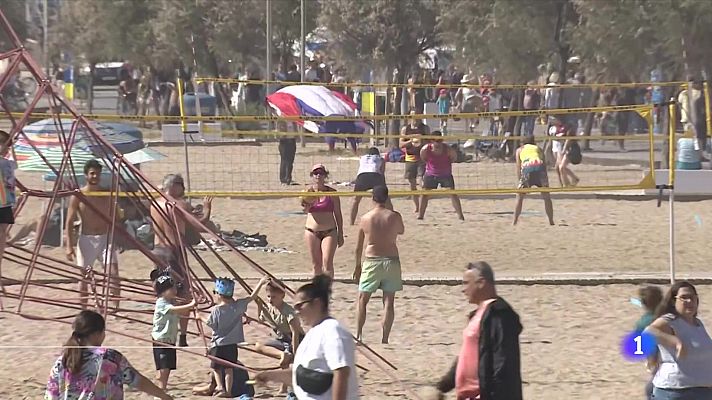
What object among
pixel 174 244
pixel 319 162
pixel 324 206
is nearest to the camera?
pixel 174 244

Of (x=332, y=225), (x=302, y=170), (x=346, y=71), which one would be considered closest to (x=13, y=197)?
(x=332, y=225)

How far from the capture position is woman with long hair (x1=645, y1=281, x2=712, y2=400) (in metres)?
6.95

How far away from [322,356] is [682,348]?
222cm

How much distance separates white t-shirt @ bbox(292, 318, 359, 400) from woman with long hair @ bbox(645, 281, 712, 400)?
6.60 feet

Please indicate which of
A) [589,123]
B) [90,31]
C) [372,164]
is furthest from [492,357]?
[90,31]

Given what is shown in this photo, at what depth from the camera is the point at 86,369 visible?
19.8ft

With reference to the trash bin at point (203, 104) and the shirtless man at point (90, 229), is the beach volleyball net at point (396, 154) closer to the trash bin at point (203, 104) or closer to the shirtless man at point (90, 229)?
the trash bin at point (203, 104)

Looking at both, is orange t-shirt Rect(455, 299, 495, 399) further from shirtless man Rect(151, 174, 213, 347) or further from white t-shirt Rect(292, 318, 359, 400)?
shirtless man Rect(151, 174, 213, 347)

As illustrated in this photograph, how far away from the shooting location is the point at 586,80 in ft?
106

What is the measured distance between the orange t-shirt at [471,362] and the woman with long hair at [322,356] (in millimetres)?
511

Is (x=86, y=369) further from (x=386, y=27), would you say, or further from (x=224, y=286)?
(x=386, y=27)

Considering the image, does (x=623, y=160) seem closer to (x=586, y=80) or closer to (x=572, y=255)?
(x=586, y=80)

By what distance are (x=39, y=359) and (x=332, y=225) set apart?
119 inches

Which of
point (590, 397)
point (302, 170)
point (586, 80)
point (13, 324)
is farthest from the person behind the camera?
point (586, 80)
